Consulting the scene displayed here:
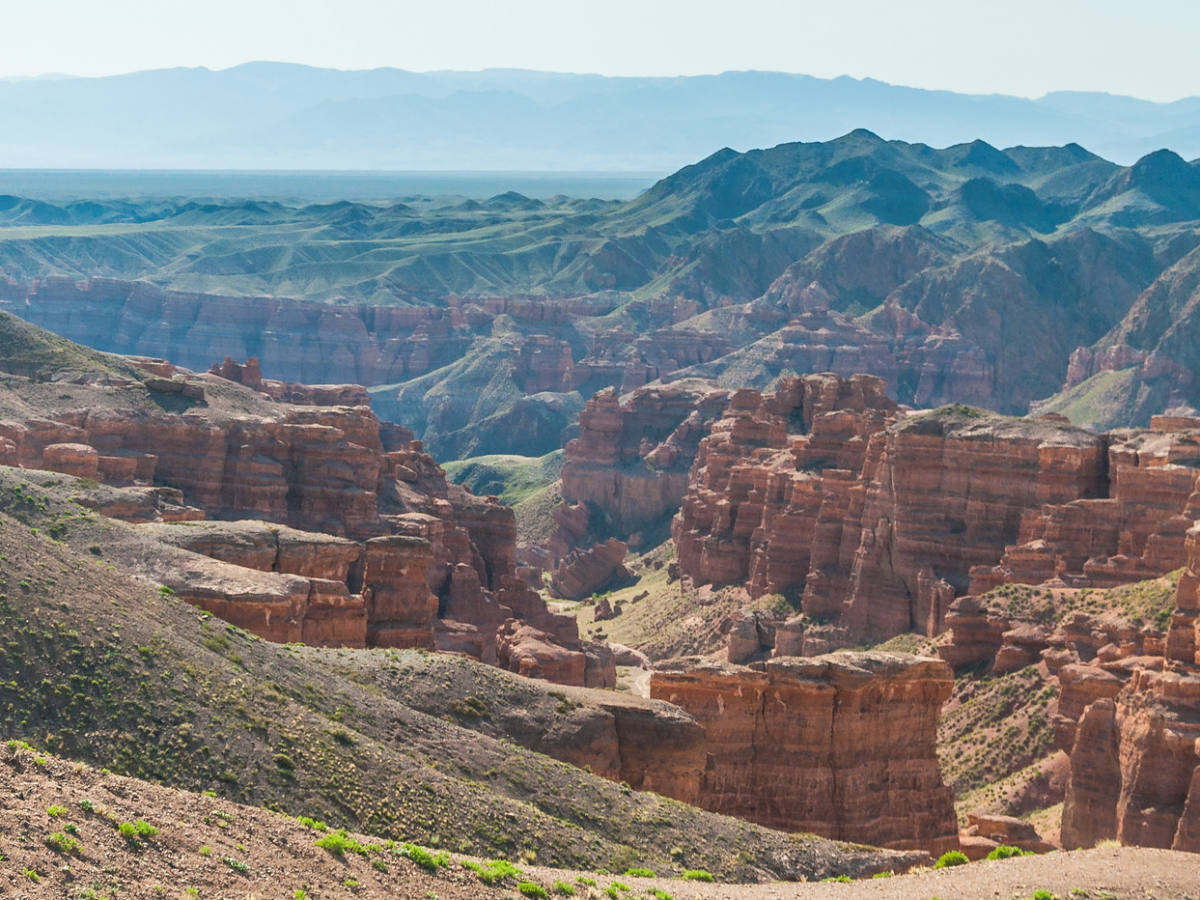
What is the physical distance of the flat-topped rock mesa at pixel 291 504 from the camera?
251ft

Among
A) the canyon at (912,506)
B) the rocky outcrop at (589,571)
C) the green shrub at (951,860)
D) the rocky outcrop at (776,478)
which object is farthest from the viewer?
the rocky outcrop at (589,571)

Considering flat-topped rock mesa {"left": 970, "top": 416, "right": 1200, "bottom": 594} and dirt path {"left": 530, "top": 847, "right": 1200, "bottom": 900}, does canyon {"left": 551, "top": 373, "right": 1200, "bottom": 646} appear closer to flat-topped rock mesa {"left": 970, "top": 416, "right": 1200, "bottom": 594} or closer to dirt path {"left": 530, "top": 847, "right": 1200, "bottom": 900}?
flat-topped rock mesa {"left": 970, "top": 416, "right": 1200, "bottom": 594}

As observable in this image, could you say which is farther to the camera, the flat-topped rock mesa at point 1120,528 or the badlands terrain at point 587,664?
the flat-topped rock mesa at point 1120,528

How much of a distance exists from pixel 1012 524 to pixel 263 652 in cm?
5948

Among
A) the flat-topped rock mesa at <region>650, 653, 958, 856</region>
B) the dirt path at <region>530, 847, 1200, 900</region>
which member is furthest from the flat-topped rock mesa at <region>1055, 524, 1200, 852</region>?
the dirt path at <region>530, 847, 1200, 900</region>

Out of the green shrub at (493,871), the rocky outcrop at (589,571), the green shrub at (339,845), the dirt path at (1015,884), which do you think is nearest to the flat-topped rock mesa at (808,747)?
the dirt path at (1015,884)

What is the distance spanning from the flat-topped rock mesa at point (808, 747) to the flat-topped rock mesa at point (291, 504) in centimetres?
1398

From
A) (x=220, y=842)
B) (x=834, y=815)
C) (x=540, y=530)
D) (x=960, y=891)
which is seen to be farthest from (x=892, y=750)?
(x=540, y=530)

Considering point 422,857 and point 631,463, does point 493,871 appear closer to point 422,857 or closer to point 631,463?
point 422,857

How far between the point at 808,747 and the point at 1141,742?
11.5m

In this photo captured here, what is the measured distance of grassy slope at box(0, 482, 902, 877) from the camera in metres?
46.2

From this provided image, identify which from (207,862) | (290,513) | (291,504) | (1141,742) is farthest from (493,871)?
(291,504)

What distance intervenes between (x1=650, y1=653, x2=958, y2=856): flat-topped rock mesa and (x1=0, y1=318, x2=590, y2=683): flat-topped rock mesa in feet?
45.9

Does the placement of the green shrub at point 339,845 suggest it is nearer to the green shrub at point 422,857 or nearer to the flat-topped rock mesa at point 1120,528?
the green shrub at point 422,857
